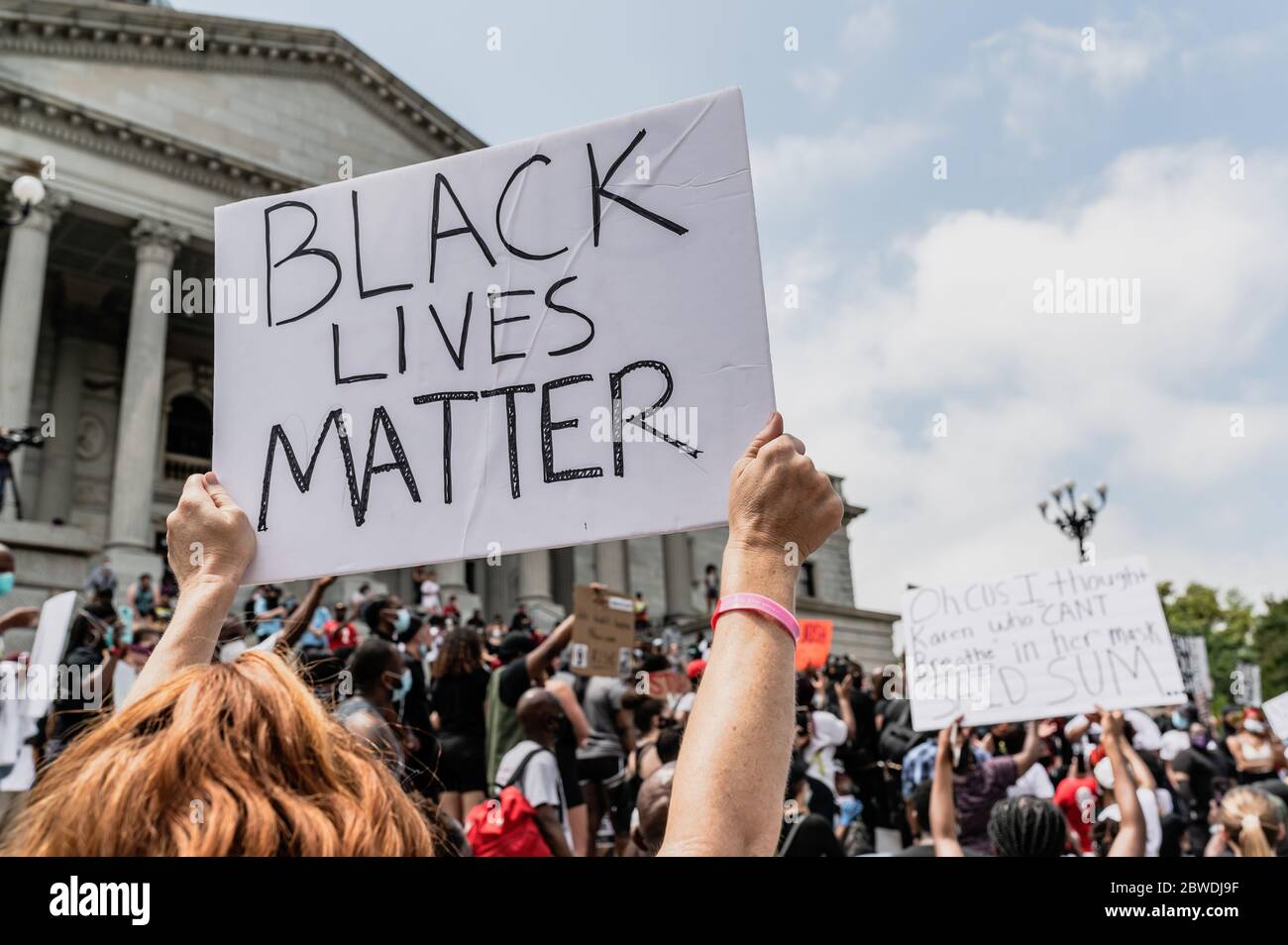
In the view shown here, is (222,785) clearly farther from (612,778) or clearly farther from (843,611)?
(843,611)

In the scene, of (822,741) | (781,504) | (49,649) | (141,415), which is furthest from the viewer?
(141,415)

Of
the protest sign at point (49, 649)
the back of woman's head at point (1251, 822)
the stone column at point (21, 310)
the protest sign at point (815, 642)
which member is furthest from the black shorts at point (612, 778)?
the stone column at point (21, 310)

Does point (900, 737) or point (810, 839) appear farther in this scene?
point (900, 737)

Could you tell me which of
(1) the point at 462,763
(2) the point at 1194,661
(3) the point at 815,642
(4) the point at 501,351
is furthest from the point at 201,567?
(2) the point at 1194,661

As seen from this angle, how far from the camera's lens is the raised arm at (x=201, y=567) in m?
1.76

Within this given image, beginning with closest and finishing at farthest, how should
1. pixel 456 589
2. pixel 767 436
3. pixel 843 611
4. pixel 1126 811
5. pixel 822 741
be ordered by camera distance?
pixel 767 436, pixel 1126 811, pixel 822 741, pixel 456 589, pixel 843 611

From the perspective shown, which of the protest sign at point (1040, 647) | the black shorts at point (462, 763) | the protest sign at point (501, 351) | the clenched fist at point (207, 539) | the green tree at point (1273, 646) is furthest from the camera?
the green tree at point (1273, 646)

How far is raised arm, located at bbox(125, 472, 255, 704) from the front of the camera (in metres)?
1.76

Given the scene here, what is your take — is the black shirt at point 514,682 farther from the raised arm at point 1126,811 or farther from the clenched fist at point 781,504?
the clenched fist at point 781,504

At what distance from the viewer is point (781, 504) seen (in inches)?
A: 62.1

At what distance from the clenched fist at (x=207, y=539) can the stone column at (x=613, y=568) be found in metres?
30.3

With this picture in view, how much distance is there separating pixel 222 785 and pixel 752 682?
0.63 meters
